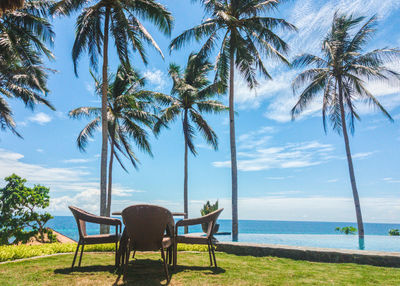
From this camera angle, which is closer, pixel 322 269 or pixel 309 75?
pixel 322 269

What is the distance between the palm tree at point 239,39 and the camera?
11086 millimetres

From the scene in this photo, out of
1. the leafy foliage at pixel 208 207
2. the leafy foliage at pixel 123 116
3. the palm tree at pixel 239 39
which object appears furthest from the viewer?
the leafy foliage at pixel 123 116

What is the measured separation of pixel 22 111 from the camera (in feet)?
51.2

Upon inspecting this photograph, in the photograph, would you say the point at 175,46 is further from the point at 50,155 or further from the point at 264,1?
the point at 50,155

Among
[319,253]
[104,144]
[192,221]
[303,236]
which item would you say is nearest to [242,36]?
[104,144]

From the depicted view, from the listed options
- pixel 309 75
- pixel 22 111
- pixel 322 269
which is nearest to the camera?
pixel 322 269

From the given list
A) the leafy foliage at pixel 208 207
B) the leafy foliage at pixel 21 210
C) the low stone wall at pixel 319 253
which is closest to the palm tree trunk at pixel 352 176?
the leafy foliage at pixel 208 207

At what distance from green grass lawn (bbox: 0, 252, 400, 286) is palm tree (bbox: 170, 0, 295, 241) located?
6371 millimetres

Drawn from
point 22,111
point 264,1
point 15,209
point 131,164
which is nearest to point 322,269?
point 15,209

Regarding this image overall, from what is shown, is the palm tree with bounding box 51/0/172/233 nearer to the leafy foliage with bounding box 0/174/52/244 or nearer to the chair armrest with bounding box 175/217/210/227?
the leafy foliage with bounding box 0/174/52/244

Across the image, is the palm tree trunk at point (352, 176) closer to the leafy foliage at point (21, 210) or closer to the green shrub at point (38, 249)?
the green shrub at point (38, 249)

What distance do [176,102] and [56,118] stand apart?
267 inches

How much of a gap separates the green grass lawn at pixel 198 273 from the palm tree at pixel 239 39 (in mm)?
→ 6371

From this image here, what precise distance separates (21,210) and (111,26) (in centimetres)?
762
